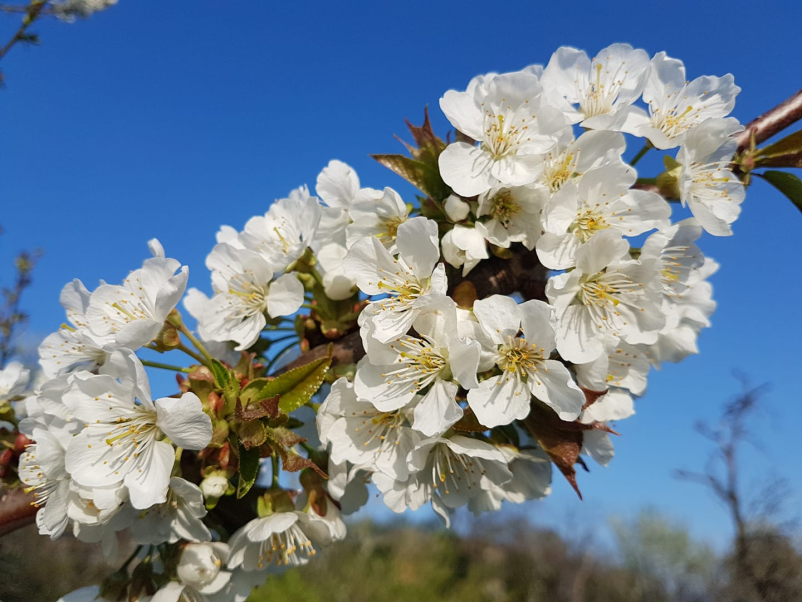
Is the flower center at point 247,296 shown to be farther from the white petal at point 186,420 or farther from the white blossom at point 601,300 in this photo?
the white blossom at point 601,300

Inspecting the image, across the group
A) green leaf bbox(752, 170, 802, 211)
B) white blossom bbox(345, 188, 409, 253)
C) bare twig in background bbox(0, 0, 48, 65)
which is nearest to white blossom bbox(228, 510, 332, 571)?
white blossom bbox(345, 188, 409, 253)

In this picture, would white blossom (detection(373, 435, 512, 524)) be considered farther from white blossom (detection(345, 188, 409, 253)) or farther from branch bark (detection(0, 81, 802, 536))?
white blossom (detection(345, 188, 409, 253))

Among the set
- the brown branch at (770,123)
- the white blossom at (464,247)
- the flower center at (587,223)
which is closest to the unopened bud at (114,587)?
the white blossom at (464,247)

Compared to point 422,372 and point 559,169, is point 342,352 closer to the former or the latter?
point 422,372

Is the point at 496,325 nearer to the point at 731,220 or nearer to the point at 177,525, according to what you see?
the point at 731,220

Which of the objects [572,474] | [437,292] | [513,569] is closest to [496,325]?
[437,292]

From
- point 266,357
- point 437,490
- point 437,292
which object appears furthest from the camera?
point 266,357

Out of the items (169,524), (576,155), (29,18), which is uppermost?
(29,18)

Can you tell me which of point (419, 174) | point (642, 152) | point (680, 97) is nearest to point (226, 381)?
point (419, 174)
